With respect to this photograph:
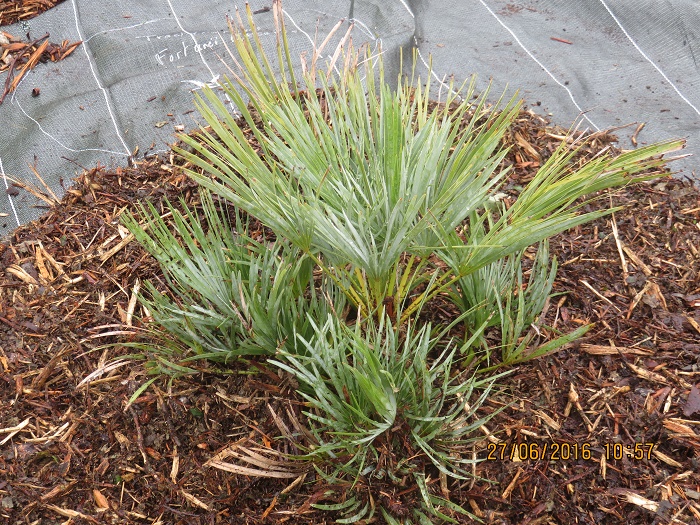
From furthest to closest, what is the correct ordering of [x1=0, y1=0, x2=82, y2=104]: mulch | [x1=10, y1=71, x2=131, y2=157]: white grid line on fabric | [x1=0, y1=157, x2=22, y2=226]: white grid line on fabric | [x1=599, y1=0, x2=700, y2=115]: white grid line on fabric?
1. [x1=0, y1=0, x2=82, y2=104]: mulch
2. [x1=599, y1=0, x2=700, y2=115]: white grid line on fabric
3. [x1=10, y1=71, x2=131, y2=157]: white grid line on fabric
4. [x1=0, y1=157, x2=22, y2=226]: white grid line on fabric

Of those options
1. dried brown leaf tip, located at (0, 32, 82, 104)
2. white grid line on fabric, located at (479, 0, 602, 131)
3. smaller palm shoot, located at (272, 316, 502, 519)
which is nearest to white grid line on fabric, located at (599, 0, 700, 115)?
white grid line on fabric, located at (479, 0, 602, 131)

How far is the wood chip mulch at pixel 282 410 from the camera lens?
136 centimetres

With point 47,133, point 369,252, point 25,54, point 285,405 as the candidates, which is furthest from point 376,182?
point 25,54

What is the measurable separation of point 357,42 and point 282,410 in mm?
1706

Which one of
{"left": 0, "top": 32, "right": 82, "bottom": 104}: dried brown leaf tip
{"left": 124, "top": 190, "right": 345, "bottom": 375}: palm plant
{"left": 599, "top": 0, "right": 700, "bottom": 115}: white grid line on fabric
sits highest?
{"left": 0, "top": 32, "right": 82, "bottom": 104}: dried brown leaf tip

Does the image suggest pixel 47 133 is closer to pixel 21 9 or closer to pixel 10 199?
pixel 10 199

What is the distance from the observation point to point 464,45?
2.64 metres

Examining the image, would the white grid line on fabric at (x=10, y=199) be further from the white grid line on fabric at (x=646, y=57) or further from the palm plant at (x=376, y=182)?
the white grid line on fabric at (x=646, y=57)

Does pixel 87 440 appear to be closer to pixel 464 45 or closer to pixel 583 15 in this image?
pixel 464 45
